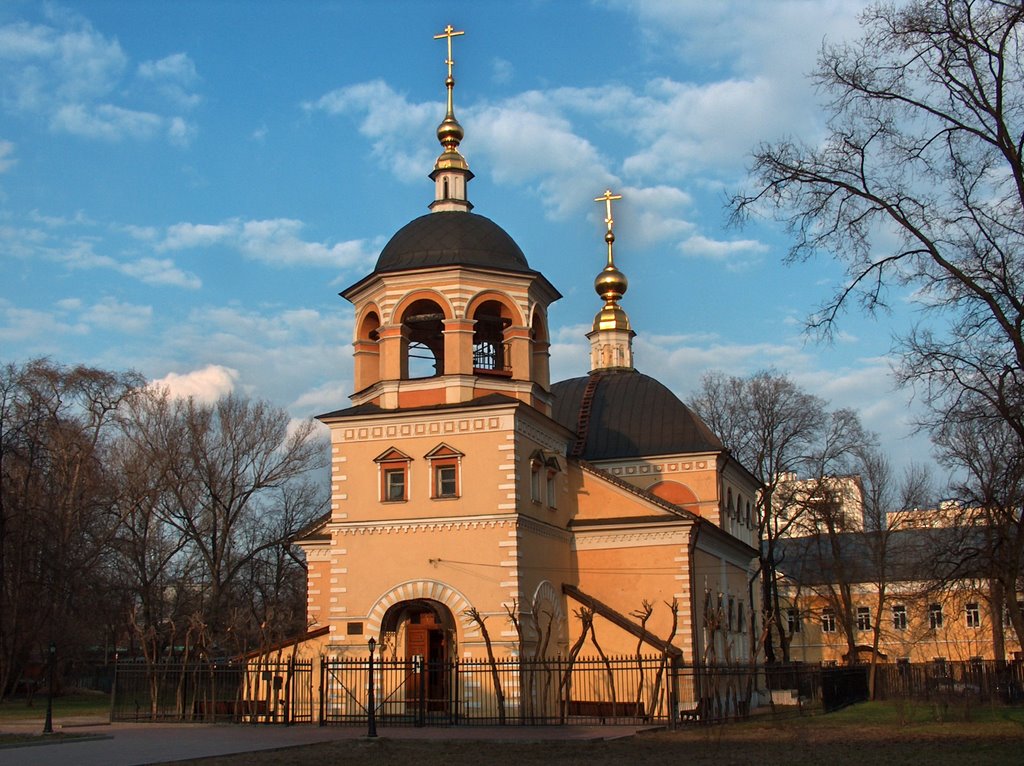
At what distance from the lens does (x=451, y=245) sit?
2648 centimetres

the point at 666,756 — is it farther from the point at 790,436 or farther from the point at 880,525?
the point at 880,525

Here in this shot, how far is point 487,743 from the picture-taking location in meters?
18.5

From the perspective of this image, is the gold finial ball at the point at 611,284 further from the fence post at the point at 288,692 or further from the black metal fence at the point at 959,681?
the fence post at the point at 288,692

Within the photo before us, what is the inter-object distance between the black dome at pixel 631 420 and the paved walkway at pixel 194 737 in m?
14.1

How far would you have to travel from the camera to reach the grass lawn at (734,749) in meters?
15.5

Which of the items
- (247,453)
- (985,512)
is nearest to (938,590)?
(985,512)

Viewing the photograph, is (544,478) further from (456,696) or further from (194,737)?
(194,737)

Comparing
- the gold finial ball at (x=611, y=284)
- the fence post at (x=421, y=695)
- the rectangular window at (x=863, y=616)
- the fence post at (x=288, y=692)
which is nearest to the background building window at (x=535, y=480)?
the fence post at (x=421, y=695)

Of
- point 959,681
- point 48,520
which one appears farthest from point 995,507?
point 48,520

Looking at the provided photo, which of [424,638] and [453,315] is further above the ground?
[453,315]

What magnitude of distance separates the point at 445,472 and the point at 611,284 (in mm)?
17581

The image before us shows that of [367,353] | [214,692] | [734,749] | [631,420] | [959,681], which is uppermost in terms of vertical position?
[367,353]

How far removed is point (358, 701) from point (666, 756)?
8.68m

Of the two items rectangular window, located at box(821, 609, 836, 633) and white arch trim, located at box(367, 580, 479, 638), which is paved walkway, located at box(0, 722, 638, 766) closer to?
white arch trim, located at box(367, 580, 479, 638)
